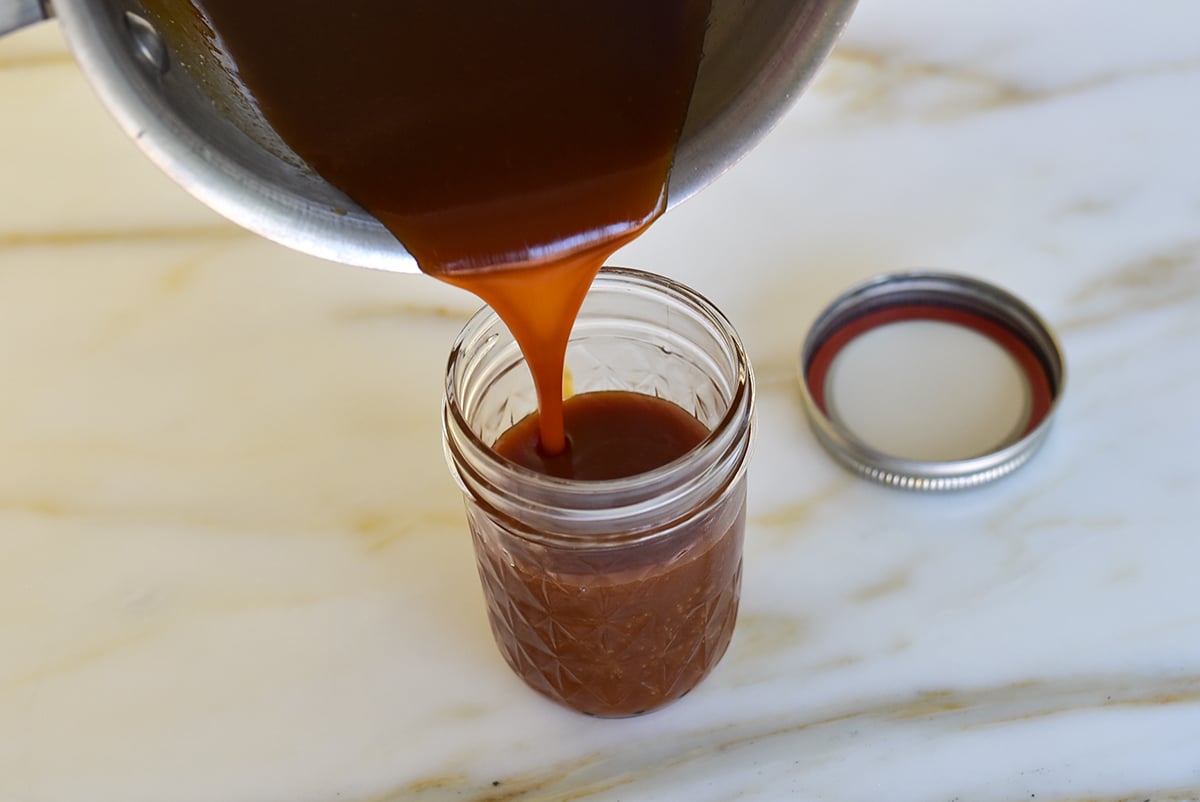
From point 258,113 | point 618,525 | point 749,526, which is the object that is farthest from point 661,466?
point 258,113

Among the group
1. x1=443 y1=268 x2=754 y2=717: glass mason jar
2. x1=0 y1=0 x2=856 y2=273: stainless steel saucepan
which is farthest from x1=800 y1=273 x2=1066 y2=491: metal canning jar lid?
x1=0 y1=0 x2=856 y2=273: stainless steel saucepan

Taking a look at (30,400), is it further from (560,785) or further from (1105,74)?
(1105,74)

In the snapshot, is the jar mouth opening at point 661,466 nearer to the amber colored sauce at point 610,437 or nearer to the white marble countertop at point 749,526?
the amber colored sauce at point 610,437

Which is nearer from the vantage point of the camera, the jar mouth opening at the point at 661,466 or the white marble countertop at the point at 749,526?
the jar mouth opening at the point at 661,466

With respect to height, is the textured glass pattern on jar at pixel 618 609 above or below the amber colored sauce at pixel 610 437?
below

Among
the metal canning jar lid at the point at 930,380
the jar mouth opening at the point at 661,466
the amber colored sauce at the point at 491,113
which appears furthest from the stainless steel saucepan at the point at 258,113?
the metal canning jar lid at the point at 930,380

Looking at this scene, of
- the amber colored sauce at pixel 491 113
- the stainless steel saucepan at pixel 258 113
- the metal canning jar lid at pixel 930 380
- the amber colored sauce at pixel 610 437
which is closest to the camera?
the stainless steel saucepan at pixel 258 113
